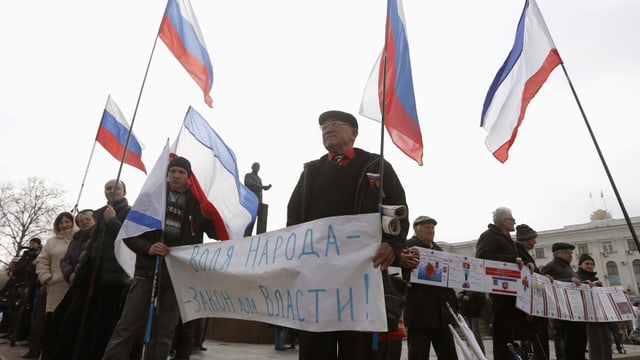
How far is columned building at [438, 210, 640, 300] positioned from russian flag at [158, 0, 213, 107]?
182 ft

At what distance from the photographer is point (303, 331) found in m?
2.37

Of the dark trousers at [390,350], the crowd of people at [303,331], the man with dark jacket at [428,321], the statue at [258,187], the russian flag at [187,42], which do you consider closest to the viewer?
the crowd of people at [303,331]

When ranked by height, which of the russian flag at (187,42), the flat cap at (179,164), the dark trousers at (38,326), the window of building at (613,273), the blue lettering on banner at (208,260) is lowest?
the dark trousers at (38,326)

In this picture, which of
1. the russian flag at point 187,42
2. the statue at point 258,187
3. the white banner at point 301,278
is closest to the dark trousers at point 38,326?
the white banner at point 301,278

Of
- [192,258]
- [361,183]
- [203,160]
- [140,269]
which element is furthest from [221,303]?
[203,160]

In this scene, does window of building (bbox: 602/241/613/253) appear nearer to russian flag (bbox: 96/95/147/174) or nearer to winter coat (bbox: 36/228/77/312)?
russian flag (bbox: 96/95/147/174)

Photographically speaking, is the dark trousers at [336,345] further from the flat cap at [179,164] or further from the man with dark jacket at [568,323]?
the man with dark jacket at [568,323]

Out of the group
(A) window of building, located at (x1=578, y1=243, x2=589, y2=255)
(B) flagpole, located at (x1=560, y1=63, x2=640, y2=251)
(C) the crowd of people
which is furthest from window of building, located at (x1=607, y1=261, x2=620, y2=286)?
(B) flagpole, located at (x1=560, y1=63, x2=640, y2=251)

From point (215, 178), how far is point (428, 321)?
8.49 ft

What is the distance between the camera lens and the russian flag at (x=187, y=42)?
4.90 metres

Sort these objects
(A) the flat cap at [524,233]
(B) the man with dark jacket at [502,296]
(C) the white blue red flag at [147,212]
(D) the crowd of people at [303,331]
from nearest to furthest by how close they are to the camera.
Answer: (D) the crowd of people at [303,331] → (C) the white blue red flag at [147,212] → (B) the man with dark jacket at [502,296] → (A) the flat cap at [524,233]

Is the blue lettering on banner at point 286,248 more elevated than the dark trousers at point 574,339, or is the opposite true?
the blue lettering on banner at point 286,248

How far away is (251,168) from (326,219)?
30.8 feet

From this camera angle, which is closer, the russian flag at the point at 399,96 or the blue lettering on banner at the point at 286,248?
the blue lettering on banner at the point at 286,248
